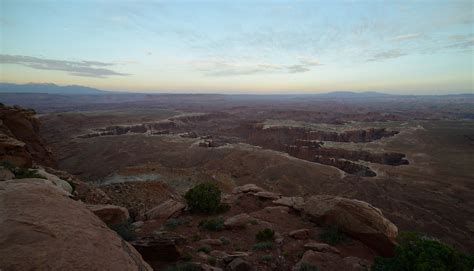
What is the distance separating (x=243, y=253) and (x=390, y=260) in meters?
3.84

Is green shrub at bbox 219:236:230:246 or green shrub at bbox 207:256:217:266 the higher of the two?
green shrub at bbox 207:256:217:266

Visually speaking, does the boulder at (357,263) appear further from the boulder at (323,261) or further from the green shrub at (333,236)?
the green shrub at (333,236)

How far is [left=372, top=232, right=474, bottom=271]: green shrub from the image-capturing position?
5.63 meters

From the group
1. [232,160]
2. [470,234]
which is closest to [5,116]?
[232,160]

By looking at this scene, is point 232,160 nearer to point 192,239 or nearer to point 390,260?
point 192,239

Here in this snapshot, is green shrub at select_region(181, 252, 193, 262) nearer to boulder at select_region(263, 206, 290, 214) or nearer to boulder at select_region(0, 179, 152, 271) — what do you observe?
boulder at select_region(0, 179, 152, 271)

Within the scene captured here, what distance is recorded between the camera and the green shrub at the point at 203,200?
40.3 ft

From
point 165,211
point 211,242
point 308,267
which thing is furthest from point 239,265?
point 165,211

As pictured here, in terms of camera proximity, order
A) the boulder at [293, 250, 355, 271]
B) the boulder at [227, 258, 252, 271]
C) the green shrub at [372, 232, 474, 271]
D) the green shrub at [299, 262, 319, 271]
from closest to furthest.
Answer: the green shrub at [372, 232, 474, 271], the green shrub at [299, 262, 319, 271], the boulder at [227, 258, 252, 271], the boulder at [293, 250, 355, 271]

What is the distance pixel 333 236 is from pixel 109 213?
7.95 m

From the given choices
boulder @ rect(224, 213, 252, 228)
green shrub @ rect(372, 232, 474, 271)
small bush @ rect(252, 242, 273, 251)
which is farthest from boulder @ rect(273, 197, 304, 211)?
green shrub @ rect(372, 232, 474, 271)

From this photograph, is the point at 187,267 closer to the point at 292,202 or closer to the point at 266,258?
the point at 266,258

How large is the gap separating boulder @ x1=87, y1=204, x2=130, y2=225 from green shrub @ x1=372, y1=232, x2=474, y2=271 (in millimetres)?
8280

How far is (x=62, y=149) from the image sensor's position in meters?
45.3
